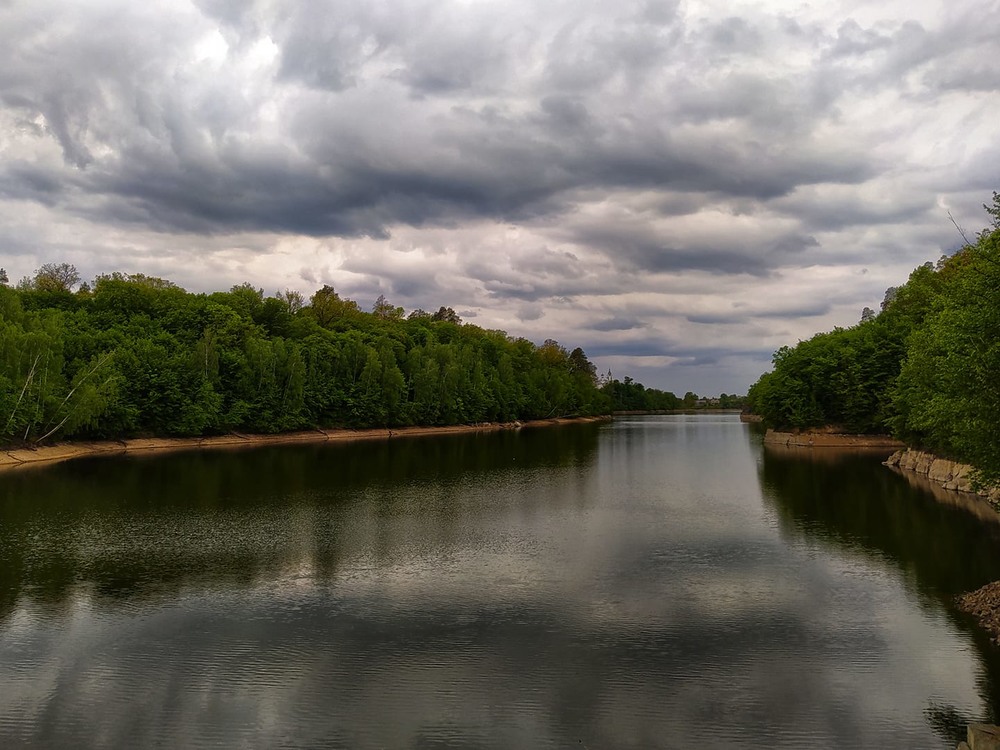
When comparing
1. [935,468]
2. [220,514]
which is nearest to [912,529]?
[935,468]

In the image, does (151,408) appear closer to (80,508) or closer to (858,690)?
(80,508)

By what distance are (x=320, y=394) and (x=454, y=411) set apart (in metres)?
29.5

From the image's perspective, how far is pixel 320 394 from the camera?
101438 mm

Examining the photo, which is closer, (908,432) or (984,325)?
(984,325)

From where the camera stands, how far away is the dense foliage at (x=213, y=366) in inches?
2702

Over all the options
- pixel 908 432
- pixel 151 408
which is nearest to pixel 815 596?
pixel 908 432

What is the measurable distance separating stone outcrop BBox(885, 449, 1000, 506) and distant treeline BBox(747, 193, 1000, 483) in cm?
89

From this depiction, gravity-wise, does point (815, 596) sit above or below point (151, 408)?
below

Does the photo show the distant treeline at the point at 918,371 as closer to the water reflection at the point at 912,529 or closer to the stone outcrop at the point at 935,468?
the stone outcrop at the point at 935,468

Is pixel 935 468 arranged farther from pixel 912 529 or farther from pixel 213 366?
pixel 213 366

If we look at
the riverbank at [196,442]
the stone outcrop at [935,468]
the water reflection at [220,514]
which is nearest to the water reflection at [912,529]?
the stone outcrop at [935,468]

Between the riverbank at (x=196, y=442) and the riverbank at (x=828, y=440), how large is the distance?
5431 centimetres

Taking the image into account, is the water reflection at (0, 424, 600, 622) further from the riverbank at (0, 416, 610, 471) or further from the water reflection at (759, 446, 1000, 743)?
the water reflection at (759, 446, 1000, 743)

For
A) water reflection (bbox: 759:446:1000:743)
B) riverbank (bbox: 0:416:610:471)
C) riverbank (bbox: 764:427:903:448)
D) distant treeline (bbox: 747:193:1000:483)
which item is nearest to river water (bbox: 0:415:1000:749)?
water reflection (bbox: 759:446:1000:743)
